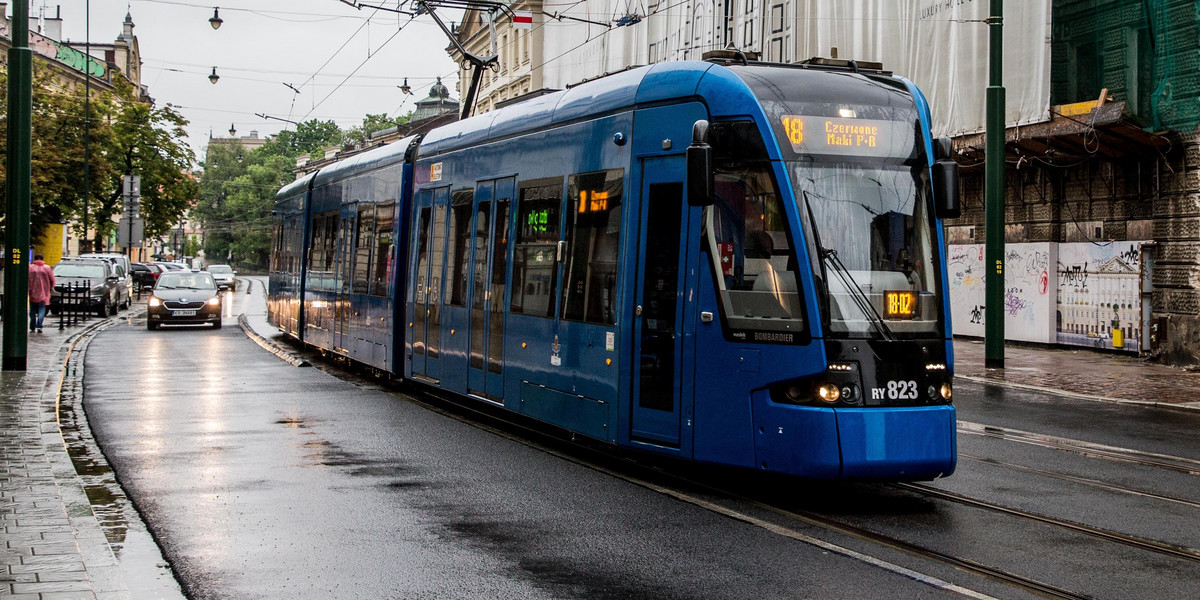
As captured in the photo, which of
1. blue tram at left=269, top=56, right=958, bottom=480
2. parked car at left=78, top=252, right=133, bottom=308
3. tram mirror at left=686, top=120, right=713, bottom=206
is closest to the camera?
blue tram at left=269, top=56, right=958, bottom=480

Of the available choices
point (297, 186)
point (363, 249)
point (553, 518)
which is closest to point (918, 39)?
point (297, 186)

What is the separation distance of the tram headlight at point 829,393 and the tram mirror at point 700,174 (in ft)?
4.83

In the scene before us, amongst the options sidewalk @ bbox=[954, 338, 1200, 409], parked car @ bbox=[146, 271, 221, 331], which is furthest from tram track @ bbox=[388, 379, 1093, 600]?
parked car @ bbox=[146, 271, 221, 331]

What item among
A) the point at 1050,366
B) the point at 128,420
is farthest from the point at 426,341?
the point at 1050,366

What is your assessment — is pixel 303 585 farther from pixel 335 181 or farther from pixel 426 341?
pixel 335 181

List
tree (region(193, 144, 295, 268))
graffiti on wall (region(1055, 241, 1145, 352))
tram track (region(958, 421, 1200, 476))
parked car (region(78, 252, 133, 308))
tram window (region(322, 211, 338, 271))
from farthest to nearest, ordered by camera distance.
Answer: tree (region(193, 144, 295, 268)) < parked car (region(78, 252, 133, 308)) < graffiti on wall (region(1055, 241, 1145, 352)) < tram window (region(322, 211, 338, 271)) < tram track (region(958, 421, 1200, 476))

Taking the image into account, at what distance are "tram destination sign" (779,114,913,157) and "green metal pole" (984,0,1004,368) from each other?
12546 mm

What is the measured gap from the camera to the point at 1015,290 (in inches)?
1048

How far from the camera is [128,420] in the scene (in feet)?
44.5

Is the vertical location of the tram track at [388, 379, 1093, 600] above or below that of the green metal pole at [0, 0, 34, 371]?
A: below

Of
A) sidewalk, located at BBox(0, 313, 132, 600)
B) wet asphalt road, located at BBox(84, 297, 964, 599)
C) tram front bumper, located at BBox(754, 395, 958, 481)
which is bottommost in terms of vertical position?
wet asphalt road, located at BBox(84, 297, 964, 599)

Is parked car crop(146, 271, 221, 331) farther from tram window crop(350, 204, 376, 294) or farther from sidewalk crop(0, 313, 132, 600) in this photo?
sidewalk crop(0, 313, 132, 600)

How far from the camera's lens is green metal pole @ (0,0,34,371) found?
59.4 ft

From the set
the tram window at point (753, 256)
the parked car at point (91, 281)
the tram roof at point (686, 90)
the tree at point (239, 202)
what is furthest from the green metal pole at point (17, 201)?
the tree at point (239, 202)
